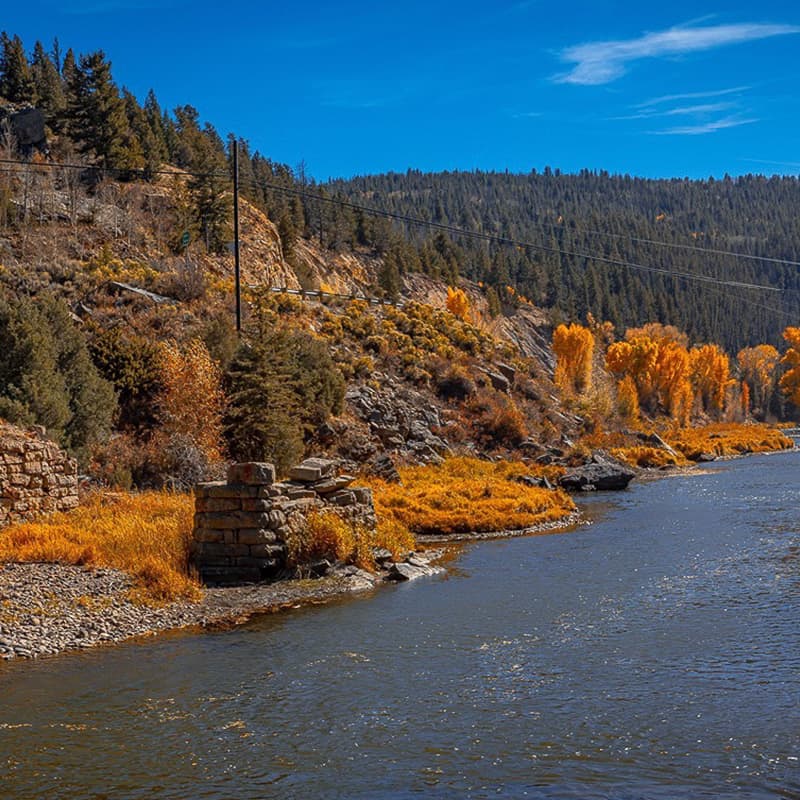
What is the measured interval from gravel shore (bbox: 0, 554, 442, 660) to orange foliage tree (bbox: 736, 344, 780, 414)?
132478mm

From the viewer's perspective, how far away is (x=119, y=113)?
65.9m

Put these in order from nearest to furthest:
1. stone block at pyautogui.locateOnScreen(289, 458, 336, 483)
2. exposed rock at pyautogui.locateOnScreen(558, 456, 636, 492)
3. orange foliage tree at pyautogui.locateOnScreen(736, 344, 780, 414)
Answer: stone block at pyautogui.locateOnScreen(289, 458, 336, 483)
exposed rock at pyautogui.locateOnScreen(558, 456, 636, 492)
orange foliage tree at pyautogui.locateOnScreen(736, 344, 780, 414)

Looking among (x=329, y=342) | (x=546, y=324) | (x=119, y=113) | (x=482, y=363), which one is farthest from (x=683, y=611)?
(x=546, y=324)

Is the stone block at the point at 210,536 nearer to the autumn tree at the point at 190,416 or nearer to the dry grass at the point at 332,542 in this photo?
the dry grass at the point at 332,542

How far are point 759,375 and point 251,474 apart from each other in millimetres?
144599

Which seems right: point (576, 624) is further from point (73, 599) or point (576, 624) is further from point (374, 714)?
point (73, 599)

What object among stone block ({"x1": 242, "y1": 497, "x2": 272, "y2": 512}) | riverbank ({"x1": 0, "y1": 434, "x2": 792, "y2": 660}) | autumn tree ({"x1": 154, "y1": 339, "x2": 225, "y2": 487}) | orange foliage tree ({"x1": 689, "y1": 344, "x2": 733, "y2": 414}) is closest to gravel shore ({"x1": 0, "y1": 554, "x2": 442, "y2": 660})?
riverbank ({"x1": 0, "y1": 434, "x2": 792, "y2": 660})

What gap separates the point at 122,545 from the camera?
19422 millimetres

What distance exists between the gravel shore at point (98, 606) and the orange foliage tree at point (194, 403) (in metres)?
13.1

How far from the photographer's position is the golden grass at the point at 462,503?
2970cm

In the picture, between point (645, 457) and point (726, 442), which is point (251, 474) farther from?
point (726, 442)

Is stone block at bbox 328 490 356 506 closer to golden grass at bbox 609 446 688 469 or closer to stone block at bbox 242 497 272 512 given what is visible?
stone block at bbox 242 497 272 512

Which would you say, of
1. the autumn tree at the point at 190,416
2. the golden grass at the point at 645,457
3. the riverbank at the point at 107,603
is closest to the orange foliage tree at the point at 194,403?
the autumn tree at the point at 190,416

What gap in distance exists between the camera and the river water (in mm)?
9680
